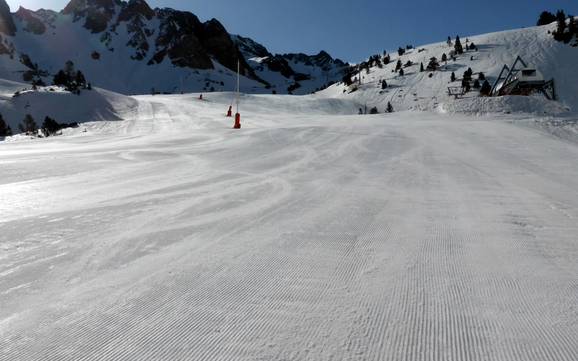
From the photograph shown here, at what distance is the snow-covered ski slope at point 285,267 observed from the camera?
5.86 ft

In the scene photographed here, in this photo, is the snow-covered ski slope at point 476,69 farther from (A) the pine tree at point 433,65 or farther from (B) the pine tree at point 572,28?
(B) the pine tree at point 572,28

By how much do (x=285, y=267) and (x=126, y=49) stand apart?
490ft

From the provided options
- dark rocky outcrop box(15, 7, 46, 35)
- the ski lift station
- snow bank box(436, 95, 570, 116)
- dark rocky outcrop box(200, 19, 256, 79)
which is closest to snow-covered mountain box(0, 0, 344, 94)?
dark rocky outcrop box(15, 7, 46, 35)

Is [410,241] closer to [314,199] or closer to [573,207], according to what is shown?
[314,199]

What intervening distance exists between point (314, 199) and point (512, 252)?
6.49 ft

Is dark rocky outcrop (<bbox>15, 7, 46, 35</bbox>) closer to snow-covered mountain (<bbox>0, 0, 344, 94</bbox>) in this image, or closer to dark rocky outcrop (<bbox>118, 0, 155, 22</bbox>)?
snow-covered mountain (<bbox>0, 0, 344, 94</bbox>)

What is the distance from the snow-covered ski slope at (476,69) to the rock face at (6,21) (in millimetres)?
122933

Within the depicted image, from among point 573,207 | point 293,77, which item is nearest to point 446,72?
point 573,207

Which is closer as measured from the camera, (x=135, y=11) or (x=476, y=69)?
(x=476, y=69)

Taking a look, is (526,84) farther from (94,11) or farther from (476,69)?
(94,11)

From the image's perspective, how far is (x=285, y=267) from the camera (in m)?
2.55

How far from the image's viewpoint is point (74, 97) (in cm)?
4219

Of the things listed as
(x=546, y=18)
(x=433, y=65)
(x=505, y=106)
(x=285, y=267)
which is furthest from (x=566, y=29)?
(x=285, y=267)

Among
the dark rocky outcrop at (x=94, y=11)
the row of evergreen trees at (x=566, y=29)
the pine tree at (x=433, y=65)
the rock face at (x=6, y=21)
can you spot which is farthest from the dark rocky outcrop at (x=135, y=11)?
the row of evergreen trees at (x=566, y=29)
